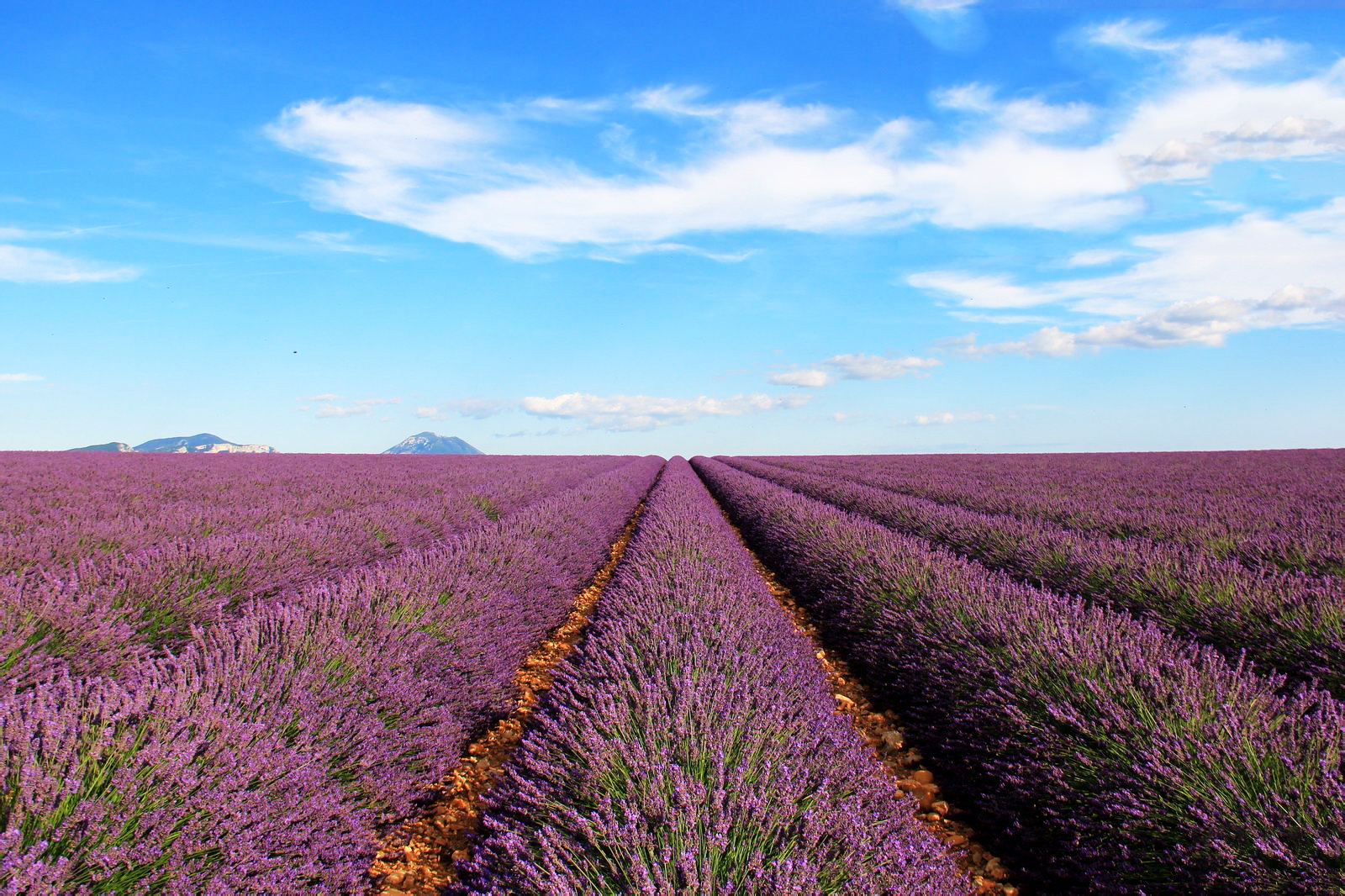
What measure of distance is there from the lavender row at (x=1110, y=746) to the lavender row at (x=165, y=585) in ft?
12.3

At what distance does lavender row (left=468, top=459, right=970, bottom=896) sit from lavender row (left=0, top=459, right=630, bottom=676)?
2.19 meters

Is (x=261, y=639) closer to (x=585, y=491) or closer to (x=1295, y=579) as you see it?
(x=1295, y=579)

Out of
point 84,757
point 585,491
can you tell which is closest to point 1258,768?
point 84,757

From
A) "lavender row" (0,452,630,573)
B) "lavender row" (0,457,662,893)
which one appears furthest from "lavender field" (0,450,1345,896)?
"lavender row" (0,452,630,573)

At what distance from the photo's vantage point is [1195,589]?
13.3ft

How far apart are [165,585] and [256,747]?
2710mm

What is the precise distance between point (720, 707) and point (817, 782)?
419 mm

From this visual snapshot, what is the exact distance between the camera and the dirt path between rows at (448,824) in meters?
2.21

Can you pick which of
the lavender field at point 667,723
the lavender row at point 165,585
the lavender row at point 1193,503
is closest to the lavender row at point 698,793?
the lavender field at point 667,723

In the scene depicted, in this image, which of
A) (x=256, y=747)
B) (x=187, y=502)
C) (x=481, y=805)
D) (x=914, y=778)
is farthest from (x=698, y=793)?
(x=187, y=502)

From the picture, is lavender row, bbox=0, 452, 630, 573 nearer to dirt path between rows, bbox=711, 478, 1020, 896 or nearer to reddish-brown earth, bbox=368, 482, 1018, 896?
reddish-brown earth, bbox=368, 482, 1018, 896

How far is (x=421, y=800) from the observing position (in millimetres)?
2615

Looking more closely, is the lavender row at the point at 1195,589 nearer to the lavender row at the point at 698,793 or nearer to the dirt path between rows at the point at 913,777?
the dirt path between rows at the point at 913,777

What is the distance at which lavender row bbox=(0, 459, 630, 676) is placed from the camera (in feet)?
9.66
